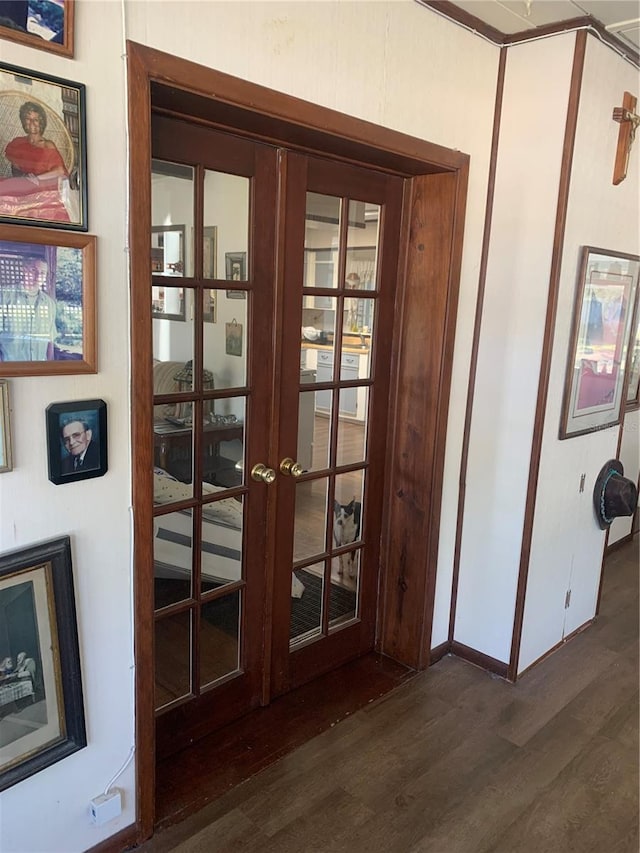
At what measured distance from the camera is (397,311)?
8.05 ft

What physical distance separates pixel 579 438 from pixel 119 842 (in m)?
2.13

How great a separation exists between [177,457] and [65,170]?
86 cm

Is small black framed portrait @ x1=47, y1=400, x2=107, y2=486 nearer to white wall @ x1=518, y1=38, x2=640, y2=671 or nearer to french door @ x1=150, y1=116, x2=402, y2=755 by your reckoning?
french door @ x1=150, y1=116, x2=402, y2=755

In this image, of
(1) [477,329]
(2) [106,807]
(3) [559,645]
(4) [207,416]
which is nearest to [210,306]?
(4) [207,416]

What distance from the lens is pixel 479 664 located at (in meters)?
2.67

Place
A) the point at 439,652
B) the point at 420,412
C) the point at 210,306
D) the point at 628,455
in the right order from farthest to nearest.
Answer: the point at 628,455 < the point at 439,652 < the point at 420,412 < the point at 210,306

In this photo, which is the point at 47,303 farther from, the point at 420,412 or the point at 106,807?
the point at 420,412

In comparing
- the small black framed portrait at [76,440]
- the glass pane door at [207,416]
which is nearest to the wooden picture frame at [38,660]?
the small black framed portrait at [76,440]

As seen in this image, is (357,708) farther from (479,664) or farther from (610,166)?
(610,166)

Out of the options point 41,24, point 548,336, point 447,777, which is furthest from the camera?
point 548,336

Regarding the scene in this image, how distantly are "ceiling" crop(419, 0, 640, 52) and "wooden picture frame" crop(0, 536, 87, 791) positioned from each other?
199cm

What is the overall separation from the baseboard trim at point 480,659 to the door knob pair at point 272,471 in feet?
3.78

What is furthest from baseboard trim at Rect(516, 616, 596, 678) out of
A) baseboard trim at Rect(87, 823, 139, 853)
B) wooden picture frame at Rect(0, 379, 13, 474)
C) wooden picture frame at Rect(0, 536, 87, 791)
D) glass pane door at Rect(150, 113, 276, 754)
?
wooden picture frame at Rect(0, 379, 13, 474)

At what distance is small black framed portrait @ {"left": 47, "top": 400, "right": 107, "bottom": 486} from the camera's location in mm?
1389
